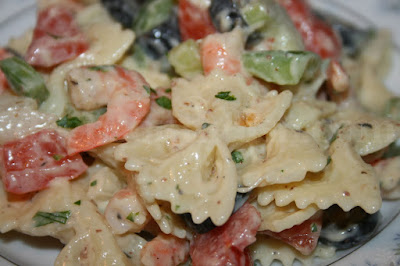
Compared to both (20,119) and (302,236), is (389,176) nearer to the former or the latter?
(302,236)

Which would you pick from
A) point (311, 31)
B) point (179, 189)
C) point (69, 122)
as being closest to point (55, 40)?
point (69, 122)

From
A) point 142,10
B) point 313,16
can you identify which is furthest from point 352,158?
point 142,10

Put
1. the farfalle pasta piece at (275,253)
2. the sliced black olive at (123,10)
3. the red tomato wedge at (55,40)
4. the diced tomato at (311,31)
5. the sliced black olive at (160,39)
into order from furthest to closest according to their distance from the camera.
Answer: the sliced black olive at (123,10) → the diced tomato at (311,31) → the sliced black olive at (160,39) → the red tomato wedge at (55,40) → the farfalle pasta piece at (275,253)

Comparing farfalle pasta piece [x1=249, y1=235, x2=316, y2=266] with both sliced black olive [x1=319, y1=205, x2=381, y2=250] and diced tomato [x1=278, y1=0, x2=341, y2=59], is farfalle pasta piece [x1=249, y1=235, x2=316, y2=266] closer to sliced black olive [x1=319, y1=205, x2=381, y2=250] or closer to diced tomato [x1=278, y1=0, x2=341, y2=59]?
sliced black olive [x1=319, y1=205, x2=381, y2=250]

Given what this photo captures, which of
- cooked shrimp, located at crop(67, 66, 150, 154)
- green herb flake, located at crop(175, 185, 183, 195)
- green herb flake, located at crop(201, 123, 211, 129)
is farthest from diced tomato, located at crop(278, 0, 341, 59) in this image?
green herb flake, located at crop(175, 185, 183, 195)

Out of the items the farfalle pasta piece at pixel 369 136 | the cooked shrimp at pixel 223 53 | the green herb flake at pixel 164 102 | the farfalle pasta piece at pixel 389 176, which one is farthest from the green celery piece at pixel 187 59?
the farfalle pasta piece at pixel 389 176

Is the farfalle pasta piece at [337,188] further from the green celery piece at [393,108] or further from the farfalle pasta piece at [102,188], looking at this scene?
the green celery piece at [393,108]

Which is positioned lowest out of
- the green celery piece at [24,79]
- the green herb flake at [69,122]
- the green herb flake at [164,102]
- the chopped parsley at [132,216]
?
the chopped parsley at [132,216]
